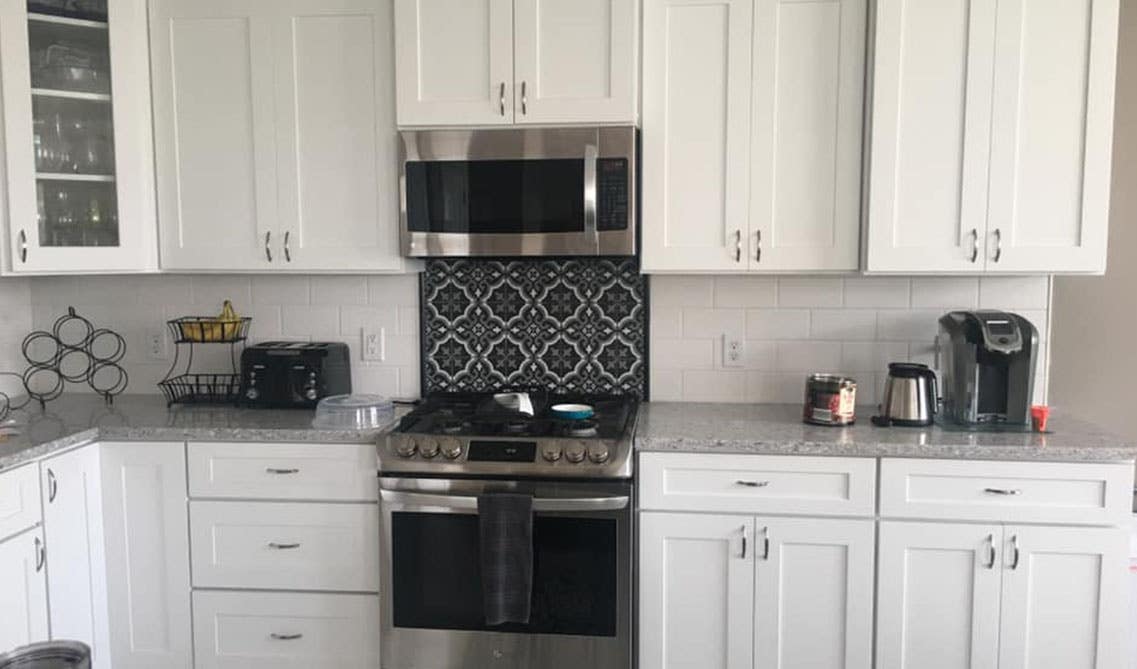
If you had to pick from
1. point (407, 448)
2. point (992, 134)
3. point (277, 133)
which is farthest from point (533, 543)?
point (992, 134)

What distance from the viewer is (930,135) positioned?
2.56 m

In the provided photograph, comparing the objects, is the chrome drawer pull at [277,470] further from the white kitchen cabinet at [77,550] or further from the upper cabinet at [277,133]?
the upper cabinet at [277,133]

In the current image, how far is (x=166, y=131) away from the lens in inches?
113

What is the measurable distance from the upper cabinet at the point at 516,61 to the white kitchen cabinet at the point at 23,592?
1616 millimetres

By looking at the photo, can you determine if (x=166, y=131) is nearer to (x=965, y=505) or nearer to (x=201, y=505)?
(x=201, y=505)

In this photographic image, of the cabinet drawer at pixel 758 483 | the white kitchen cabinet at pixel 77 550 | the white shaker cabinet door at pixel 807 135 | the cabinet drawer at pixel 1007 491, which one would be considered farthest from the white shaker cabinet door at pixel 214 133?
the cabinet drawer at pixel 1007 491

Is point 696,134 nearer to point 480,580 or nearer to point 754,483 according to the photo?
point 754,483

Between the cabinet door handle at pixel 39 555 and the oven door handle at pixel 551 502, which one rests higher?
the oven door handle at pixel 551 502

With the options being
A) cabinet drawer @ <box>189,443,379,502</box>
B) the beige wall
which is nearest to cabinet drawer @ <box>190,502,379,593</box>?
cabinet drawer @ <box>189,443,379,502</box>

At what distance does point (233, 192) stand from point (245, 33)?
0.52 m

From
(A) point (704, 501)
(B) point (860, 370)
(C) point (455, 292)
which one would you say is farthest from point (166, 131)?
(B) point (860, 370)

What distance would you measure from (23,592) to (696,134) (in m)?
2.32

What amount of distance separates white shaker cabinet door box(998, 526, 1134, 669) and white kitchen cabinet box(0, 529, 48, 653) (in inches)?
106

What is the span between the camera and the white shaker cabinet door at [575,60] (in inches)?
103
